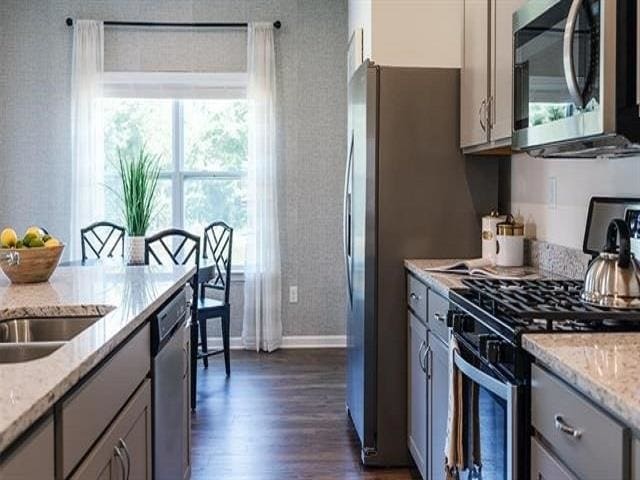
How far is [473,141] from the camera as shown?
289 centimetres

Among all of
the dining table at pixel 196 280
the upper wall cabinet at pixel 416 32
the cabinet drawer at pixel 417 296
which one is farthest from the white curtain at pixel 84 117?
the cabinet drawer at pixel 417 296

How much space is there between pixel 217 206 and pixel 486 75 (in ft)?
9.92

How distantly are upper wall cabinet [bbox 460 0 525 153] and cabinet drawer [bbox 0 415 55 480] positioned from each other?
1907 mm

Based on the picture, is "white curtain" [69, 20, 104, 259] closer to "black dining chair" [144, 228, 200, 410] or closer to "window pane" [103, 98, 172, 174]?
"window pane" [103, 98, 172, 174]

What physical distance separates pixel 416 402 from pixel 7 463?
2113mm

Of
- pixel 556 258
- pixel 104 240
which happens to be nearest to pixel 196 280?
pixel 104 240

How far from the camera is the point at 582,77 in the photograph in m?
1.72

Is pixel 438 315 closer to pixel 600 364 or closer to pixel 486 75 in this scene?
pixel 486 75

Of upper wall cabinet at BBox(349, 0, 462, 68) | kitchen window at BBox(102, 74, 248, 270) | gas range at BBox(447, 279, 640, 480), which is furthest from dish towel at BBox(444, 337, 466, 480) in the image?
kitchen window at BBox(102, 74, 248, 270)

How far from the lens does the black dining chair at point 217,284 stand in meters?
4.28

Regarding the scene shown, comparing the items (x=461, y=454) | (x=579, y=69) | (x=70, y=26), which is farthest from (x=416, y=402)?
(x=70, y=26)

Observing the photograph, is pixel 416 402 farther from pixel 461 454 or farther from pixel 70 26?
pixel 70 26

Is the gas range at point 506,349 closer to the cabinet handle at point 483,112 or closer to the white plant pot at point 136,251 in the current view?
the cabinet handle at point 483,112

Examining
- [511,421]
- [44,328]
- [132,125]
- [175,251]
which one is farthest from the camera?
[132,125]
